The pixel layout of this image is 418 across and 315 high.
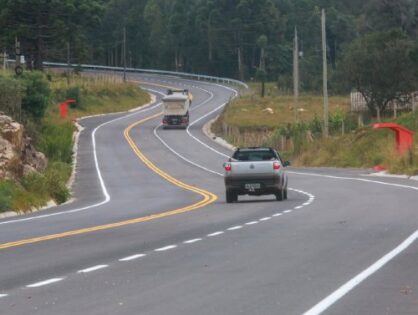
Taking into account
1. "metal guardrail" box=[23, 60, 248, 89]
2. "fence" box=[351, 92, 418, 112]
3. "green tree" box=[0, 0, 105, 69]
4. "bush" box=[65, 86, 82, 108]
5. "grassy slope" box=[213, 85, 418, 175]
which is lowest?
"grassy slope" box=[213, 85, 418, 175]

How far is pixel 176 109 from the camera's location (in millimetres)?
101938

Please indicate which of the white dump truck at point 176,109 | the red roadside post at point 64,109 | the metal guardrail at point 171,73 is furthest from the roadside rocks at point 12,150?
the metal guardrail at point 171,73

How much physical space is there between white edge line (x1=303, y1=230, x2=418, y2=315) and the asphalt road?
0.02m

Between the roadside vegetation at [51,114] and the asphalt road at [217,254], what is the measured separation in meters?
1.44

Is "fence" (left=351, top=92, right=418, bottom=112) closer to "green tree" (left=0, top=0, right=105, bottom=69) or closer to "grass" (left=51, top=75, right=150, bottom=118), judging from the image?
"grass" (left=51, top=75, right=150, bottom=118)

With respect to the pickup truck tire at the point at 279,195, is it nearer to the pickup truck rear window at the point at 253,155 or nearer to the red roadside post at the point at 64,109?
the pickup truck rear window at the point at 253,155

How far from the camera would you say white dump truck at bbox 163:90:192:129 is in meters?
101

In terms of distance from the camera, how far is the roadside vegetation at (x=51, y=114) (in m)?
40.2

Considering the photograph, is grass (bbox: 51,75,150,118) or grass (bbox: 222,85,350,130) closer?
grass (bbox: 222,85,350,130)

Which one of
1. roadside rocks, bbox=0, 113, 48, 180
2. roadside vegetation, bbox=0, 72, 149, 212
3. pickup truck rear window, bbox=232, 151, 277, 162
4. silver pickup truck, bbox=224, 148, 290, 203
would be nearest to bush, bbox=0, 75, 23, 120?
roadside vegetation, bbox=0, 72, 149, 212

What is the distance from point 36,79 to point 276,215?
133 feet

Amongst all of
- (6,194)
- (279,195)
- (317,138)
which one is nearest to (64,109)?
(317,138)

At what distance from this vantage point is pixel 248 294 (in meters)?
13.5

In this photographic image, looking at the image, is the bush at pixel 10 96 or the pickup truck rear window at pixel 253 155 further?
the bush at pixel 10 96
